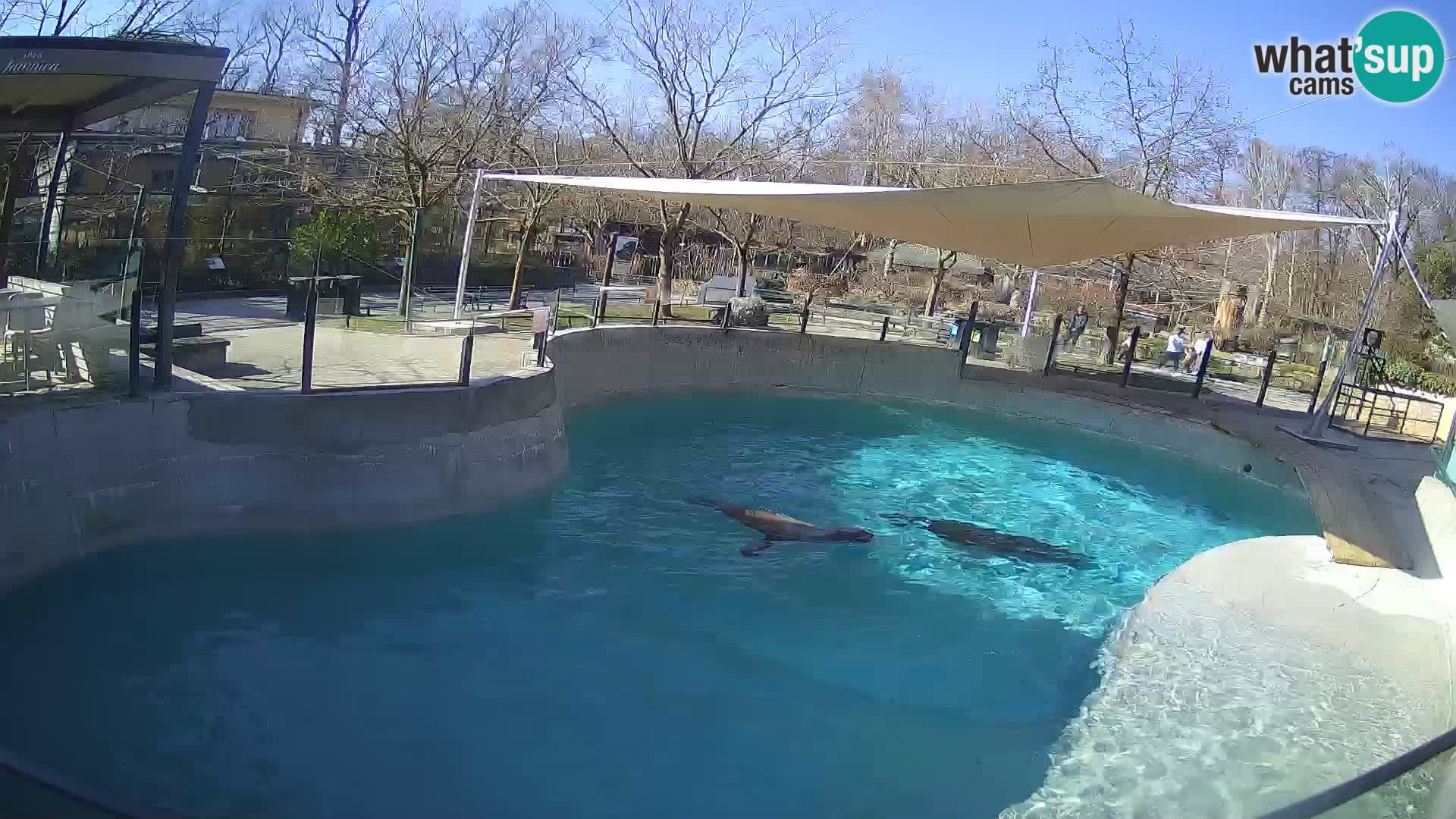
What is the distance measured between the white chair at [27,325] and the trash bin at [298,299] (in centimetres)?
202

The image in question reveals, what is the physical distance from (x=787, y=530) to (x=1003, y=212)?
456 cm

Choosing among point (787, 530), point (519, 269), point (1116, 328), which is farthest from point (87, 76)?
point (1116, 328)

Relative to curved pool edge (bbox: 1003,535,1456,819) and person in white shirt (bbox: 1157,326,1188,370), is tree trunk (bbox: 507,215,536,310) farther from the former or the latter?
person in white shirt (bbox: 1157,326,1188,370)

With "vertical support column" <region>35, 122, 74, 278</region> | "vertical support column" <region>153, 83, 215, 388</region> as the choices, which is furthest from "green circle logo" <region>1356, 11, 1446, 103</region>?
"vertical support column" <region>35, 122, 74, 278</region>

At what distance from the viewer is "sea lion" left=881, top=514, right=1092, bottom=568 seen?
32.9ft

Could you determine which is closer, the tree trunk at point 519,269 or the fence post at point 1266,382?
the tree trunk at point 519,269

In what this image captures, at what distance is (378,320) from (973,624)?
21.7 feet

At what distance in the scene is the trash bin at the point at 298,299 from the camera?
29.9 feet

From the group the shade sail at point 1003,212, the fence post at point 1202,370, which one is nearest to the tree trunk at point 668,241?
the shade sail at point 1003,212

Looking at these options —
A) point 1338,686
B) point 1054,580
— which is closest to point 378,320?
point 1054,580

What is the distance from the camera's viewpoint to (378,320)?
1020 cm

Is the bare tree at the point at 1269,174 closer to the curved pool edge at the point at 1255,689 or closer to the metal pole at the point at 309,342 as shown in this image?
the curved pool edge at the point at 1255,689

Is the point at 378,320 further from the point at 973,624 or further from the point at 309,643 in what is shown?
the point at 973,624

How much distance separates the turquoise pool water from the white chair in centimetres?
151
